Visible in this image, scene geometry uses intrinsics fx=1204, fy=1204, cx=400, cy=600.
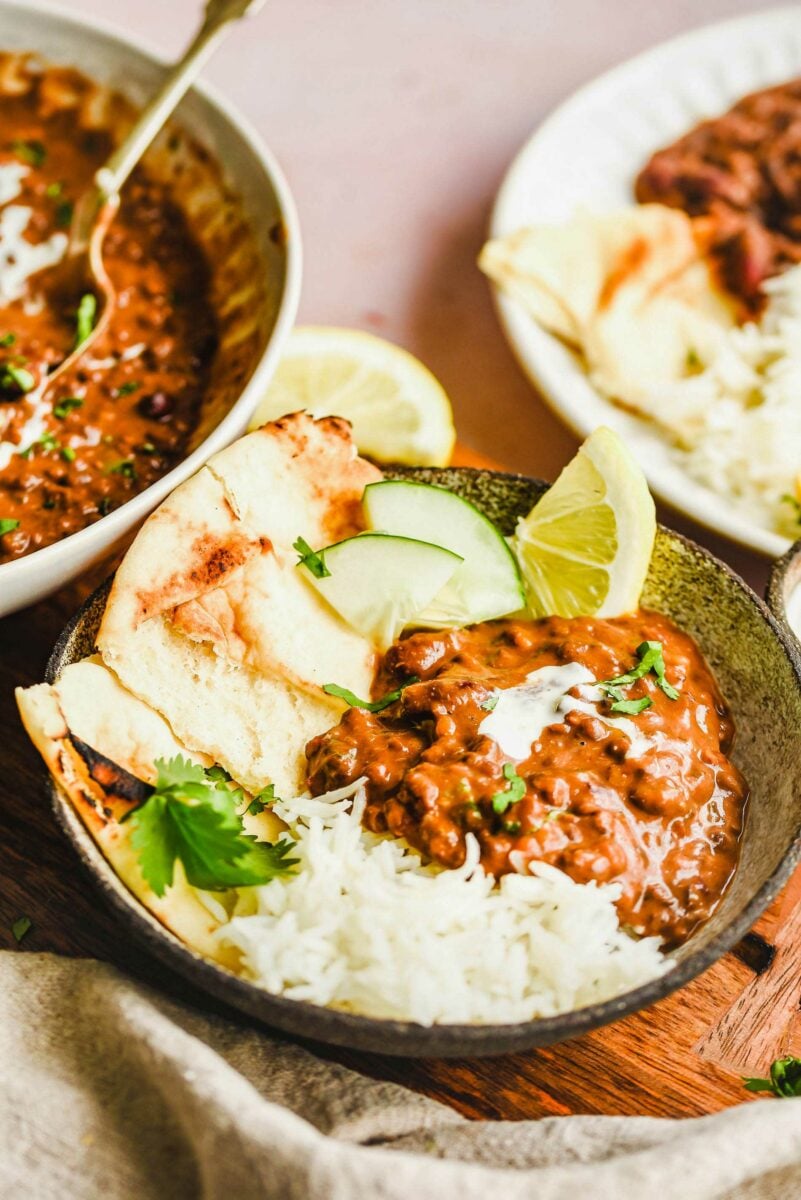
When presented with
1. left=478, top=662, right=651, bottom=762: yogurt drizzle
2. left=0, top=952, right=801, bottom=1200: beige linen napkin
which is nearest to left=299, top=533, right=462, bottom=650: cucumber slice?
left=478, top=662, right=651, bottom=762: yogurt drizzle

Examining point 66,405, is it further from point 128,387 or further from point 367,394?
point 367,394

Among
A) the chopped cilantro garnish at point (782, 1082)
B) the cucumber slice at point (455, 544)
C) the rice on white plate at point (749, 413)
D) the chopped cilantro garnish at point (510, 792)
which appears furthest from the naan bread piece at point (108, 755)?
the rice on white plate at point (749, 413)

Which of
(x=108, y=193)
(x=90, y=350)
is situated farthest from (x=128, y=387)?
(x=108, y=193)

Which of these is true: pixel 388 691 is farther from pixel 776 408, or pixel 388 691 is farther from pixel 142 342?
pixel 776 408

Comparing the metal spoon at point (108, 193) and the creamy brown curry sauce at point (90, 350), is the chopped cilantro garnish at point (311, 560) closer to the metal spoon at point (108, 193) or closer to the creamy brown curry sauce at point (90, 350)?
the creamy brown curry sauce at point (90, 350)

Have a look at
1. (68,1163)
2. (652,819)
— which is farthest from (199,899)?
(652,819)

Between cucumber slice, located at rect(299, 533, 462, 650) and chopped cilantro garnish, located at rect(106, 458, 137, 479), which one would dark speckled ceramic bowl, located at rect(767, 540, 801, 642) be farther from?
chopped cilantro garnish, located at rect(106, 458, 137, 479)
